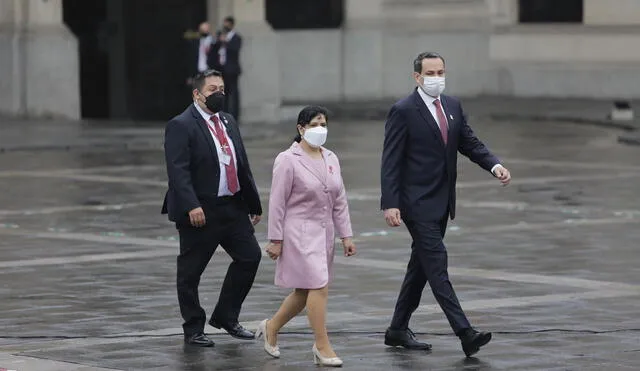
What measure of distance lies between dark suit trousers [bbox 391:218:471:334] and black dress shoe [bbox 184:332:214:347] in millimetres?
1084

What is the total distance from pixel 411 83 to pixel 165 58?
19.5 feet

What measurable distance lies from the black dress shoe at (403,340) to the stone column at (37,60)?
74.4ft

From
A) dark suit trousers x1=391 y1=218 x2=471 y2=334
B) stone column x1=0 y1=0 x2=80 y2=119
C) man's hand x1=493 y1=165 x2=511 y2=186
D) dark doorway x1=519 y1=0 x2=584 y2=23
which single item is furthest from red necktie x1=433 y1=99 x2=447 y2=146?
dark doorway x1=519 y1=0 x2=584 y2=23

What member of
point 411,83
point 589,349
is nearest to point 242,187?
point 589,349

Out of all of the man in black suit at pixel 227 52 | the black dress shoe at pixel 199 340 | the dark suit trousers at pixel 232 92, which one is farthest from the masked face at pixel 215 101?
the dark suit trousers at pixel 232 92

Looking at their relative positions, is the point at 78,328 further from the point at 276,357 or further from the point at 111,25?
the point at 111,25

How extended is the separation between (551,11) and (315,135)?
29506 millimetres

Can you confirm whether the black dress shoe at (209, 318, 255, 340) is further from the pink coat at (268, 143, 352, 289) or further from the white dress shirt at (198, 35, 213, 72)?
the white dress shirt at (198, 35, 213, 72)

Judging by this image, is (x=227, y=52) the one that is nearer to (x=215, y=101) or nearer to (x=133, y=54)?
(x=133, y=54)

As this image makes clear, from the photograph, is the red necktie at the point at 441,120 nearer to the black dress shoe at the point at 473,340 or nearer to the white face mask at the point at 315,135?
the white face mask at the point at 315,135

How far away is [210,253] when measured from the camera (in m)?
10.9

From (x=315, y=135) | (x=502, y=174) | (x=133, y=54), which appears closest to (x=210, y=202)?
(x=315, y=135)

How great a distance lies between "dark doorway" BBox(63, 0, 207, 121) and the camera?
34.4 metres

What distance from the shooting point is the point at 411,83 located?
38062 millimetres
